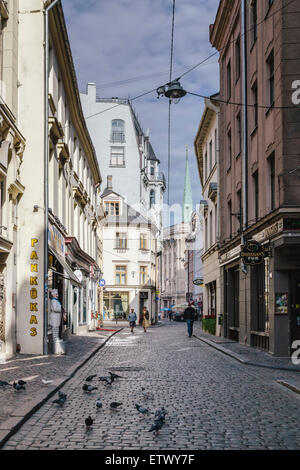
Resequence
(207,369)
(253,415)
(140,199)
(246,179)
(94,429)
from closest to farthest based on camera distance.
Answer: (94,429)
(253,415)
(207,369)
(246,179)
(140,199)

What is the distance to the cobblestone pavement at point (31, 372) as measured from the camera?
8.75 m

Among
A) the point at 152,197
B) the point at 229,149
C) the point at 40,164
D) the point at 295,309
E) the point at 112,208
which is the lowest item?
the point at 295,309

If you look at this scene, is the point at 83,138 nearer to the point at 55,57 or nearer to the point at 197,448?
the point at 55,57

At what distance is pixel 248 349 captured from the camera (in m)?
19.7

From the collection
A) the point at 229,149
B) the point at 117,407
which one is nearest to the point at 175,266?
the point at 229,149

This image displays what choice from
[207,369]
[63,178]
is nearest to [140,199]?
[63,178]

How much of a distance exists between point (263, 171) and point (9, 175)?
306 inches

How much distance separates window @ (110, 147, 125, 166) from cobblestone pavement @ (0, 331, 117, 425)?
45.9 m

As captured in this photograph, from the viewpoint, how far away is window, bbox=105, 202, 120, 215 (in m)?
59.8

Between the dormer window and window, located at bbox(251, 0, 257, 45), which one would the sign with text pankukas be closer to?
window, located at bbox(251, 0, 257, 45)

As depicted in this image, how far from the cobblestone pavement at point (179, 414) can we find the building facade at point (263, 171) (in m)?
3.70

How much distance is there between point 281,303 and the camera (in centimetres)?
1688

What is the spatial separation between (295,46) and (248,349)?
929 cm

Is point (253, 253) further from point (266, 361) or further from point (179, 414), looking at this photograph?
point (179, 414)
